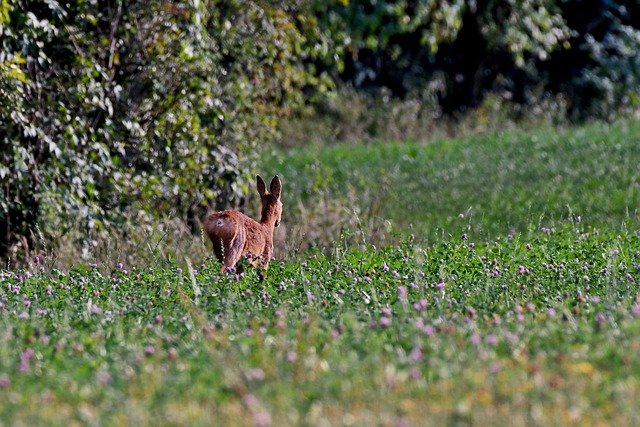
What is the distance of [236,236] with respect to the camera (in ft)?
31.2

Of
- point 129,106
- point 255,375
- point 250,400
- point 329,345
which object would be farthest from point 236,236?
point 250,400

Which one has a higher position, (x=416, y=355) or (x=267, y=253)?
(x=416, y=355)

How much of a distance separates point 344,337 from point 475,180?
1168cm

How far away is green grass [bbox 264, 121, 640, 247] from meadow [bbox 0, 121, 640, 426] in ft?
6.34

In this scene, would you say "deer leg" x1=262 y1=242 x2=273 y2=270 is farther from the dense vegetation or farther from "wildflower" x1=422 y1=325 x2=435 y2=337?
"wildflower" x1=422 y1=325 x2=435 y2=337

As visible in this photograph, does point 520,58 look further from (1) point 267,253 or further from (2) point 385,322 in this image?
(2) point 385,322

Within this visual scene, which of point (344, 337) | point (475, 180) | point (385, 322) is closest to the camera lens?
point (344, 337)

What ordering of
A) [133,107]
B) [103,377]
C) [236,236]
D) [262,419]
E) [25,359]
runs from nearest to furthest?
1. [262,419]
2. [103,377]
3. [25,359]
4. [236,236]
5. [133,107]

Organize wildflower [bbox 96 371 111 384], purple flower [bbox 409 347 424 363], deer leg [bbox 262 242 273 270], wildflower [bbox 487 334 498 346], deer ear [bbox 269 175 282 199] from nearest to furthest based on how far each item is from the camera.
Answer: wildflower [bbox 96 371 111 384], purple flower [bbox 409 347 424 363], wildflower [bbox 487 334 498 346], deer leg [bbox 262 242 273 270], deer ear [bbox 269 175 282 199]

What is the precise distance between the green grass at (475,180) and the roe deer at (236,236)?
3064 mm

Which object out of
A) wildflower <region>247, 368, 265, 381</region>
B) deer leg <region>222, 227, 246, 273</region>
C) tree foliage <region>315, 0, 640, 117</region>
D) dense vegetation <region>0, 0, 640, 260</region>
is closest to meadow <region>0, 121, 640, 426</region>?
wildflower <region>247, 368, 265, 381</region>

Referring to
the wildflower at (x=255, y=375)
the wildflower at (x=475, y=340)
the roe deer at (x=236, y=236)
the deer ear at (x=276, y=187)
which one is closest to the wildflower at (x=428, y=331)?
the wildflower at (x=475, y=340)

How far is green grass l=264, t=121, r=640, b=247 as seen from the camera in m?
15.0

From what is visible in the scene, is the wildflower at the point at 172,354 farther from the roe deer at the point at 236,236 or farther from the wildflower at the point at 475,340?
the roe deer at the point at 236,236
